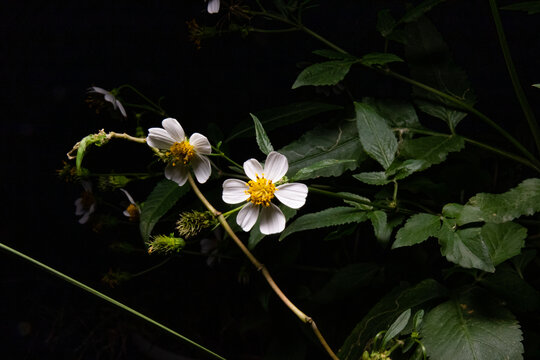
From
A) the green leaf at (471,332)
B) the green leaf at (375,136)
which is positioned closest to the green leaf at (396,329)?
the green leaf at (471,332)

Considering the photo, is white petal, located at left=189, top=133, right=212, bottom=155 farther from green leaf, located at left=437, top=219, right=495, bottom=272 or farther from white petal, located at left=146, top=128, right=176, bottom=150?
green leaf, located at left=437, top=219, right=495, bottom=272

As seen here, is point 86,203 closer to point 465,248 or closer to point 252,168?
point 252,168

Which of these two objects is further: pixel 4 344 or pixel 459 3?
pixel 4 344

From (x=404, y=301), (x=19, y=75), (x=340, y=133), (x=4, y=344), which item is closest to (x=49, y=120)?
(x=19, y=75)

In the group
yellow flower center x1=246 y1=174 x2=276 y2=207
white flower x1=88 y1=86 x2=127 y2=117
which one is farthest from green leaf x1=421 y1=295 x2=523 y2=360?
white flower x1=88 y1=86 x2=127 y2=117

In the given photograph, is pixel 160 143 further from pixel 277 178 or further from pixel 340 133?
pixel 340 133

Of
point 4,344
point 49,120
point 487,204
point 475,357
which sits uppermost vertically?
point 49,120

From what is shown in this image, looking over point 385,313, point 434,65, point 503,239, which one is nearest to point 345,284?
point 385,313
